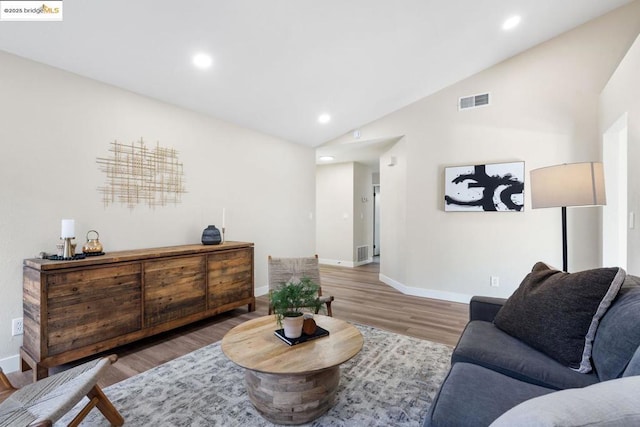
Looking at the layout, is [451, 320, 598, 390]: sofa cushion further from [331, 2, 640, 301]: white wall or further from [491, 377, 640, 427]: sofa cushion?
[331, 2, 640, 301]: white wall

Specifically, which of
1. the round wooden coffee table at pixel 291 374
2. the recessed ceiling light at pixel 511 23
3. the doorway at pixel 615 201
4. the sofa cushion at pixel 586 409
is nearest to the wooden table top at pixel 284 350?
the round wooden coffee table at pixel 291 374

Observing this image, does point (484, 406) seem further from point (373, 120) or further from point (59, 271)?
point (373, 120)

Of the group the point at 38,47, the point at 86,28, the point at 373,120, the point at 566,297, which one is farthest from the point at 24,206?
the point at 373,120

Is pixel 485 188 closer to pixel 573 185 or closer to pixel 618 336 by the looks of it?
pixel 573 185

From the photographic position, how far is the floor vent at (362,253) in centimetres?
712

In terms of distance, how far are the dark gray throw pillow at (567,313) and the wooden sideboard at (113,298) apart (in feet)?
8.99

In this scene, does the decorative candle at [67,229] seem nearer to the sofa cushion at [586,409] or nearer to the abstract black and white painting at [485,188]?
the sofa cushion at [586,409]

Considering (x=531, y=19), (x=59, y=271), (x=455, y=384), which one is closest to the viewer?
(x=455, y=384)

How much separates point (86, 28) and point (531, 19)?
13.4ft

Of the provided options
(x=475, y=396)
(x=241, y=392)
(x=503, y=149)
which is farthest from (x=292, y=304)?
(x=503, y=149)

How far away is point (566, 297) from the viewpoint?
1.57 meters

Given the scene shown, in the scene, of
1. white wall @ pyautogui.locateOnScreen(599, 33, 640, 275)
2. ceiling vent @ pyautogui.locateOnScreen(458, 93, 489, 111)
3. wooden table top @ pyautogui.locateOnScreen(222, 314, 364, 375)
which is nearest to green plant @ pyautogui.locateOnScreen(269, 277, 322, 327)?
wooden table top @ pyautogui.locateOnScreen(222, 314, 364, 375)

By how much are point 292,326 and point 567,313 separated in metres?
1.48

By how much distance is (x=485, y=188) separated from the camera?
3.90m
